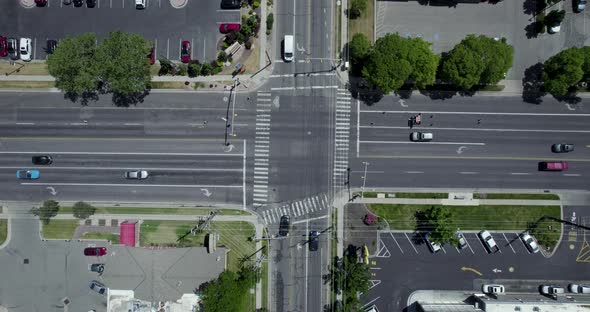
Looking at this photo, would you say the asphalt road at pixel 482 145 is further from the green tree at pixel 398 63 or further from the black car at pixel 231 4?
the black car at pixel 231 4

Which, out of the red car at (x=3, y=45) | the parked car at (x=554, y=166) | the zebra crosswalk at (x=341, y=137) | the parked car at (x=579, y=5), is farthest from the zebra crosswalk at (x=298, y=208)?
the red car at (x=3, y=45)

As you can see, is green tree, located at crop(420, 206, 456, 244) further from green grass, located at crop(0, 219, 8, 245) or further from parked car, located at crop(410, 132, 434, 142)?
green grass, located at crop(0, 219, 8, 245)

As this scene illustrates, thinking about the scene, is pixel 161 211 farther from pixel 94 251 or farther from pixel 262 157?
pixel 262 157

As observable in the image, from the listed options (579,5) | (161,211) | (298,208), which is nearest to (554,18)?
(579,5)

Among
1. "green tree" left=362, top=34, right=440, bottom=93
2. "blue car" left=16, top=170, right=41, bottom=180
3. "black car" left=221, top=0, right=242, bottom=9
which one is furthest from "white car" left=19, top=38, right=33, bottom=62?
"green tree" left=362, top=34, right=440, bottom=93

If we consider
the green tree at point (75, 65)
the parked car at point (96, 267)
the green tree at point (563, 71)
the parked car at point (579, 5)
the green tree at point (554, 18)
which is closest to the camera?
the green tree at point (563, 71)

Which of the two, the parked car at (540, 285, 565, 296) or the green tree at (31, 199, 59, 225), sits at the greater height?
the green tree at (31, 199, 59, 225)
